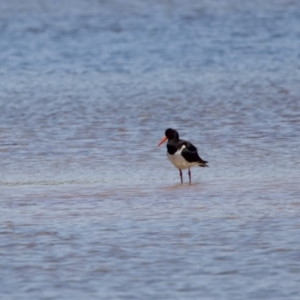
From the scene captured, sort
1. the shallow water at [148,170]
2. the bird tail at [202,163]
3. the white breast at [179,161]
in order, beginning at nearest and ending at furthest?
the shallow water at [148,170] < the white breast at [179,161] < the bird tail at [202,163]

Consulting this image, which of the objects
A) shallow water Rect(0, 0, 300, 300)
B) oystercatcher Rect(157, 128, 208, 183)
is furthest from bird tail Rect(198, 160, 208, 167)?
shallow water Rect(0, 0, 300, 300)

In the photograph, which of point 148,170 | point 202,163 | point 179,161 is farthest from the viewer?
point 148,170

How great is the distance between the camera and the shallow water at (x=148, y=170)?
23.9ft

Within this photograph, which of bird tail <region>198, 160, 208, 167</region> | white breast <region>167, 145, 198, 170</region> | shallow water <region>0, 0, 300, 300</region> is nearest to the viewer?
shallow water <region>0, 0, 300, 300</region>

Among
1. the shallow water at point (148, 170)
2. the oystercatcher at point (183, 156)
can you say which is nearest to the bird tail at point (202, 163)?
the oystercatcher at point (183, 156)

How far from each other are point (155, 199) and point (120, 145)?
3.46 metres

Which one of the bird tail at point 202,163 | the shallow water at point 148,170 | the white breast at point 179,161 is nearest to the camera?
the shallow water at point 148,170

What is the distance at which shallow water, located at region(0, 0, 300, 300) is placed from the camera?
7273 mm

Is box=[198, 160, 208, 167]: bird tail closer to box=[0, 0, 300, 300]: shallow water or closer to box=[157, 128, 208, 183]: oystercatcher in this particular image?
box=[157, 128, 208, 183]: oystercatcher

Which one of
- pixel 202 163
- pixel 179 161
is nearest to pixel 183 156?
pixel 179 161

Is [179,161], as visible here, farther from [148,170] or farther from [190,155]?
[148,170]

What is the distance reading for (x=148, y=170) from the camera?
1178 cm

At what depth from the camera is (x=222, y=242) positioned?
26.5 ft

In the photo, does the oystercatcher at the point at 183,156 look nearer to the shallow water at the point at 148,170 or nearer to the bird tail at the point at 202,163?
the bird tail at the point at 202,163
